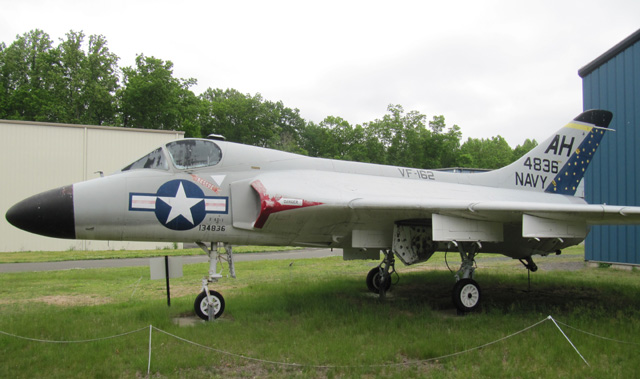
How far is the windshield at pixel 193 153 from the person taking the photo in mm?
6828

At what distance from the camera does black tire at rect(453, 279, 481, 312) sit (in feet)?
24.6

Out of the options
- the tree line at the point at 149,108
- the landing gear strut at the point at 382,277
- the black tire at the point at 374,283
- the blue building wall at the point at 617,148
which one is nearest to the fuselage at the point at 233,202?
the landing gear strut at the point at 382,277

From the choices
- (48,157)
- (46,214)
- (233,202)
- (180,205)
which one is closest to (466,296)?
(233,202)

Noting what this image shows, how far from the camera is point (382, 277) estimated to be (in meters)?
9.38

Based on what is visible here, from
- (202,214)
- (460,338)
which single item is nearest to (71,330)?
(202,214)

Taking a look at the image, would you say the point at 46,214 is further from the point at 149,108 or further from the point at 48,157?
the point at 149,108

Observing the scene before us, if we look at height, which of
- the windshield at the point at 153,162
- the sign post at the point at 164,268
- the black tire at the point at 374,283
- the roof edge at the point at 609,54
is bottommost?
the black tire at the point at 374,283

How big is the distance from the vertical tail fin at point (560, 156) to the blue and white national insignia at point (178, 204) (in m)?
7.07

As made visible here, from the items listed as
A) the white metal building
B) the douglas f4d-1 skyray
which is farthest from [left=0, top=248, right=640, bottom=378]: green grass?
the white metal building

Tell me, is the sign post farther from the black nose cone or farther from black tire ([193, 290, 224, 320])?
the black nose cone

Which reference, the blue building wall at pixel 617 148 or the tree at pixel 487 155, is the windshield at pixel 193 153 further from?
the tree at pixel 487 155

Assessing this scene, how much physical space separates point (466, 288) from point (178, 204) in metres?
5.12

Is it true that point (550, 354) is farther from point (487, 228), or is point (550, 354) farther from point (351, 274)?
point (351, 274)

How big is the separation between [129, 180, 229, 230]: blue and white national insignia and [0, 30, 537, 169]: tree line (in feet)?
130
